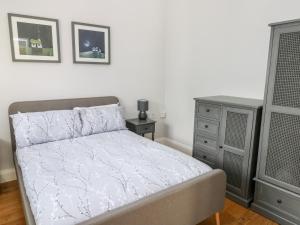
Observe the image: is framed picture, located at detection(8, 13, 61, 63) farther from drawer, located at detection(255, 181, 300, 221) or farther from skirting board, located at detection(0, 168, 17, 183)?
drawer, located at detection(255, 181, 300, 221)

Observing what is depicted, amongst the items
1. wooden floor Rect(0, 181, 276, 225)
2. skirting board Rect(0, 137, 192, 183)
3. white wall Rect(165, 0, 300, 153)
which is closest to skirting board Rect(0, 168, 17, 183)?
skirting board Rect(0, 137, 192, 183)

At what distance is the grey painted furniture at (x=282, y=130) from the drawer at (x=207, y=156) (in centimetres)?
55

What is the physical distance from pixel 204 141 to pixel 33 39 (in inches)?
93.9

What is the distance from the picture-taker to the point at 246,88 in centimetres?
274

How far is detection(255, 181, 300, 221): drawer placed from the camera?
2.00 metres

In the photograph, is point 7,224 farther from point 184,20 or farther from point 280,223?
point 184,20

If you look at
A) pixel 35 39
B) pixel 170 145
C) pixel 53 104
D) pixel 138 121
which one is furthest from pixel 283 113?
pixel 35 39

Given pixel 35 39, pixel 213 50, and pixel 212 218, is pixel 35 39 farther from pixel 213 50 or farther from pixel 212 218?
pixel 212 218

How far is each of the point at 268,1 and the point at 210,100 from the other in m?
1.22

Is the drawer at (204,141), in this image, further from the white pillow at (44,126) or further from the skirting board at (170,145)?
the white pillow at (44,126)

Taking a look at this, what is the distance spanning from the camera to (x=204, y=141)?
2.76 meters

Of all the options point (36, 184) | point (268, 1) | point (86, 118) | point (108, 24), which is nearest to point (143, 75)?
point (108, 24)

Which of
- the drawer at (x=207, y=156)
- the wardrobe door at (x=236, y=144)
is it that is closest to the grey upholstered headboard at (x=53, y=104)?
the drawer at (x=207, y=156)

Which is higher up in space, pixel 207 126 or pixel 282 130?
pixel 282 130
